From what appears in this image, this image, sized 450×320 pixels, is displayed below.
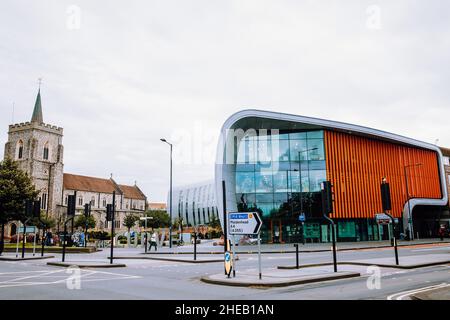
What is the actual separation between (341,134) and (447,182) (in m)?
28.0

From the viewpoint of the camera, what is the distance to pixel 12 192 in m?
47.7

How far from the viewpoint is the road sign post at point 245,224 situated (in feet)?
43.8

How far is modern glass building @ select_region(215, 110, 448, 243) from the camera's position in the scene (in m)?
43.5

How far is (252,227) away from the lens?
44.2 feet

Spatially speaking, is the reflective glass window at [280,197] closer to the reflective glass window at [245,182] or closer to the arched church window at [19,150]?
the reflective glass window at [245,182]

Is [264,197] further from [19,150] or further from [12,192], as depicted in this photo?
[19,150]

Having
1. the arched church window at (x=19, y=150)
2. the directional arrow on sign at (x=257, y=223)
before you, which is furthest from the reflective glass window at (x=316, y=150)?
the arched church window at (x=19, y=150)

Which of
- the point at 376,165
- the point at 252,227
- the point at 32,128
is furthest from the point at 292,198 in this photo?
the point at 32,128

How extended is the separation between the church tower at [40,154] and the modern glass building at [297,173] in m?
65.3

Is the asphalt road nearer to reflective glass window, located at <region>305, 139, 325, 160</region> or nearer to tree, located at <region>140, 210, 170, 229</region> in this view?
reflective glass window, located at <region>305, 139, 325, 160</region>

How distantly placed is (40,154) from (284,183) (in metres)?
72.0

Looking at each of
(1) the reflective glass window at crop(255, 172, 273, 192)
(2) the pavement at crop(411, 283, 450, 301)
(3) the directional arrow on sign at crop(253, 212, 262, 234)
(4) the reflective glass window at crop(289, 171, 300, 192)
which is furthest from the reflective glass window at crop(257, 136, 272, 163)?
(2) the pavement at crop(411, 283, 450, 301)

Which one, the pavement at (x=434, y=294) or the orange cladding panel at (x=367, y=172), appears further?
the orange cladding panel at (x=367, y=172)

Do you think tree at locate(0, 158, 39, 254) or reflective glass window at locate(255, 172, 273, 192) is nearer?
reflective glass window at locate(255, 172, 273, 192)
